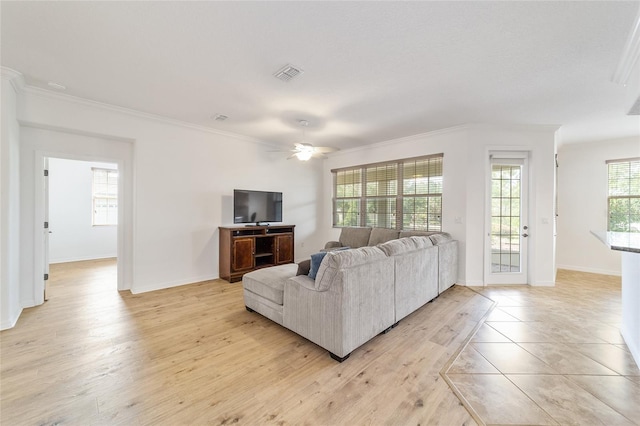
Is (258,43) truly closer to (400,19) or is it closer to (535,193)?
(400,19)

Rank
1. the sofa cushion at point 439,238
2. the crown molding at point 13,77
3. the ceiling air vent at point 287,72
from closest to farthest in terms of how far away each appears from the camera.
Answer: the ceiling air vent at point 287,72, the crown molding at point 13,77, the sofa cushion at point 439,238

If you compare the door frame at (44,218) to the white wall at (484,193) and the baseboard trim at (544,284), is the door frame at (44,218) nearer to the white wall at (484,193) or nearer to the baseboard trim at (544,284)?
the white wall at (484,193)

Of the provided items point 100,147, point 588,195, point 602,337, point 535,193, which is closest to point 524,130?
point 535,193

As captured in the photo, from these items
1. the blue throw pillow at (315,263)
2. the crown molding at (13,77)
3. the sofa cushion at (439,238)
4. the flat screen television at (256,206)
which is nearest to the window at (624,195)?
the sofa cushion at (439,238)

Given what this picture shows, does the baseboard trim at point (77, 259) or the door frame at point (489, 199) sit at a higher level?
the door frame at point (489, 199)

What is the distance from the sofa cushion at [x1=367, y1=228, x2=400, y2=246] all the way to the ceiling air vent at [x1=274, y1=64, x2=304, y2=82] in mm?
3407

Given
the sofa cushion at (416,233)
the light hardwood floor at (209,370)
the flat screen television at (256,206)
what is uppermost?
the flat screen television at (256,206)

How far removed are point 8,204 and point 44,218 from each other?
3.07ft

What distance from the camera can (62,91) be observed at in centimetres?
332

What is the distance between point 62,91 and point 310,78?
3284mm

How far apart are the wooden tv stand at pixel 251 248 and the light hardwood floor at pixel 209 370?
131cm

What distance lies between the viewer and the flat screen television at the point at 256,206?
4.96 metres

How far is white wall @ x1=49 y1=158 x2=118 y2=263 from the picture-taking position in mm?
6176

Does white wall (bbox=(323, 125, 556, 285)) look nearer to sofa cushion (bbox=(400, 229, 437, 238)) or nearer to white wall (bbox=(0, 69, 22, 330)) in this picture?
sofa cushion (bbox=(400, 229, 437, 238))
